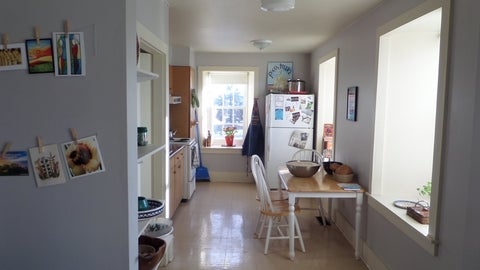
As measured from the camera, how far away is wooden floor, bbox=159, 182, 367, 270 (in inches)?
131

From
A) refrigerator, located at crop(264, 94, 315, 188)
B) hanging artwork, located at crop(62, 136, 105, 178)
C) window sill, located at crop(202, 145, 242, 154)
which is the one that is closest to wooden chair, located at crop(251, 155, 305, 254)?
refrigerator, located at crop(264, 94, 315, 188)

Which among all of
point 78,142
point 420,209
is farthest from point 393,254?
point 78,142

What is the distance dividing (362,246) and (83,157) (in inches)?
110

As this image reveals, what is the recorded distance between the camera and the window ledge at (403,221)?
2.30 meters

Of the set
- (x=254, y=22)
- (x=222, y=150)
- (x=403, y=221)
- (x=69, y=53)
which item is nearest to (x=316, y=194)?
(x=403, y=221)

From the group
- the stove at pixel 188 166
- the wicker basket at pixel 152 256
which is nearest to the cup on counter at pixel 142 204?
the wicker basket at pixel 152 256

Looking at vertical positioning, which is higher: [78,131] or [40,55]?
[40,55]

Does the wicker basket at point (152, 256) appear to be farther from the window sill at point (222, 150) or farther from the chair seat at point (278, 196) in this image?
the window sill at point (222, 150)

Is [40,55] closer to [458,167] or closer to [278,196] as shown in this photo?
[458,167]

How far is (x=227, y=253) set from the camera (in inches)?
139

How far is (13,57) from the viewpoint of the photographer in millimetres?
1587

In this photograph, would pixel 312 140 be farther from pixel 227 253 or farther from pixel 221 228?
pixel 227 253

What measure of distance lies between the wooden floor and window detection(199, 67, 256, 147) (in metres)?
1.86

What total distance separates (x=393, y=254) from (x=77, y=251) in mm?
2287
